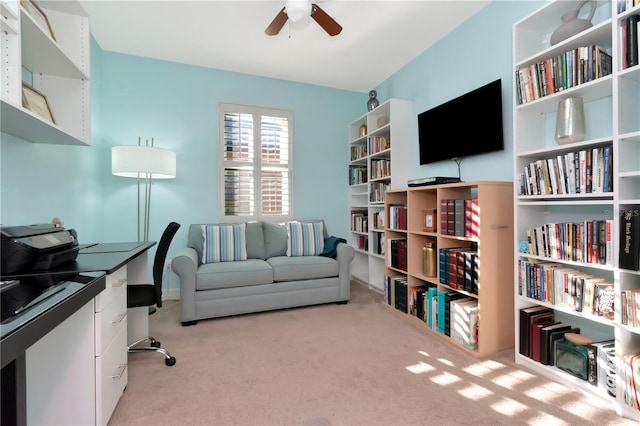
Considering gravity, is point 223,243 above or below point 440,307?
above

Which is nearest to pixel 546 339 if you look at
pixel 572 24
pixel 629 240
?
pixel 629 240

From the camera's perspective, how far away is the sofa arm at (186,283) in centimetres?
261

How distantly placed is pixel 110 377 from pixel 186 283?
126 centimetres

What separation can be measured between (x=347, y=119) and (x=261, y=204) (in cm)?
177

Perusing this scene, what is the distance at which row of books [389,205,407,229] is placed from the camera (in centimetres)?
292

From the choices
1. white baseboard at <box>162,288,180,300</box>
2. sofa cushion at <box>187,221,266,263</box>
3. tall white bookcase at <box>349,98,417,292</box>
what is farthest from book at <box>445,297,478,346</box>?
white baseboard at <box>162,288,180,300</box>

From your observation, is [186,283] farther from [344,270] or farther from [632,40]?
[632,40]

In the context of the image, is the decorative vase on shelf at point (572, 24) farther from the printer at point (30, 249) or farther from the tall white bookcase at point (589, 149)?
the printer at point (30, 249)

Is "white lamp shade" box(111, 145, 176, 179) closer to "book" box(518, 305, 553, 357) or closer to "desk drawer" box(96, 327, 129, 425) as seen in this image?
"desk drawer" box(96, 327, 129, 425)

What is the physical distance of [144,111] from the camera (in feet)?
11.1

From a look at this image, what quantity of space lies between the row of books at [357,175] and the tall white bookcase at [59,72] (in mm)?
2986

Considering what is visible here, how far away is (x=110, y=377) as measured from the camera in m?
1.41

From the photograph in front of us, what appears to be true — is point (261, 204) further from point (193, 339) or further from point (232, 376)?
point (232, 376)

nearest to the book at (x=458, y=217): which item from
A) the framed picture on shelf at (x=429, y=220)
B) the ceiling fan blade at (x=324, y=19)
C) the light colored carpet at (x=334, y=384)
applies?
the framed picture on shelf at (x=429, y=220)
